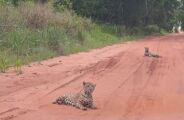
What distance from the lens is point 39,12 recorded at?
2400cm

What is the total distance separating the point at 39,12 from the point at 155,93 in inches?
505

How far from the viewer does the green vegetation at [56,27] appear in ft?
62.2

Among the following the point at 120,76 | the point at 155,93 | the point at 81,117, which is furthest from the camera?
the point at 120,76

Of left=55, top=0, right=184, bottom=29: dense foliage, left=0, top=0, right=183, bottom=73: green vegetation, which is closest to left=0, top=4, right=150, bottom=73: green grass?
left=0, top=0, right=183, bottom=73: green vegetation

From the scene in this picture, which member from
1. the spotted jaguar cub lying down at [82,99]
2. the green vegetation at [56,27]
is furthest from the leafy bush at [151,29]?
the spotted jaguar cub lying down at [82,99]

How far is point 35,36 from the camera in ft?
69.8

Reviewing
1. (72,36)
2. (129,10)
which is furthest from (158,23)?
(72,36)

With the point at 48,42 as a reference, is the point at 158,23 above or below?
below

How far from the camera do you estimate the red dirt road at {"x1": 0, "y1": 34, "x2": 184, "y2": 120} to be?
30.9 feet

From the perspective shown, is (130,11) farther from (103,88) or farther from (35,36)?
(103,88)

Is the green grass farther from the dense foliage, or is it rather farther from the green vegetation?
the dense foliage

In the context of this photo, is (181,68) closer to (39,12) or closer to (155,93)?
(155,93)

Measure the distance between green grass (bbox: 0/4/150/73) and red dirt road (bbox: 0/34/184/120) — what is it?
790 mm

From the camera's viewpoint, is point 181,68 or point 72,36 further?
point 72,36
